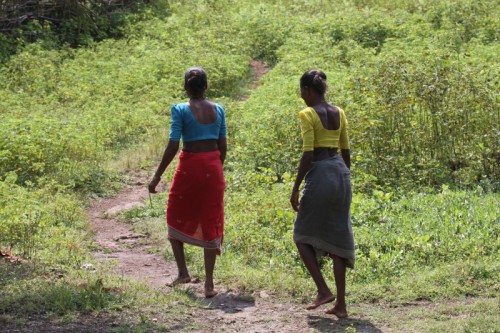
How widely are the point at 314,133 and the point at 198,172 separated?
1.13 meters

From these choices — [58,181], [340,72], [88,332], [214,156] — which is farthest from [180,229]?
[340,72]

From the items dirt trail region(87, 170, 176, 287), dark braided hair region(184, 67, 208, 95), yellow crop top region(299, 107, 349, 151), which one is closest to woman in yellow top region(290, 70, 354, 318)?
yellow crop top region(299, 107, 349, 151)

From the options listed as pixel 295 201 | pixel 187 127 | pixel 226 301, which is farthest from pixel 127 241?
pixel 295 201

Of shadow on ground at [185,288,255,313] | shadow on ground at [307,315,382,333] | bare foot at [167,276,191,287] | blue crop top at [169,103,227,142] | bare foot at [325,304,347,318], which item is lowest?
shadow on ground at [185,288,255,313]

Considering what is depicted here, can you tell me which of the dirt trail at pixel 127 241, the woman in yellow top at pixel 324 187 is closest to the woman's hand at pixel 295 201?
the woman in yellow top at pixel 324 187

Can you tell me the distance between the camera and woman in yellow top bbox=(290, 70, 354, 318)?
6.05 meters

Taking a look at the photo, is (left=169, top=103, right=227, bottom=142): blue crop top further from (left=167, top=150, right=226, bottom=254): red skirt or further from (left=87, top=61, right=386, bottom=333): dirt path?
(left=87, top=61, right=386, bottom=333): dirt path

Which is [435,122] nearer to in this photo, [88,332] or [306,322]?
[306,322]

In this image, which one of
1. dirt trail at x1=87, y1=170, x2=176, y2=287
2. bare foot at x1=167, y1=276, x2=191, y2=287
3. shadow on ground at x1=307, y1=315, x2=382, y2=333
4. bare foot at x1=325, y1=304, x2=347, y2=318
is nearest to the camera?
shadow on ground at x1=307, y1=315, x2=382, y2=333

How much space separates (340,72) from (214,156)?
7.96 meters

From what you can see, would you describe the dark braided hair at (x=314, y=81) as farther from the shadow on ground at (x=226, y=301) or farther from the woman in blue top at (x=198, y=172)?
the shadow on ground at (x=226, y=301)

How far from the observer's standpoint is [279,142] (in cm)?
1095

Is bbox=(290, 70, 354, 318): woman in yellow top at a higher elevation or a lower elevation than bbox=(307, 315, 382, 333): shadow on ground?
higher

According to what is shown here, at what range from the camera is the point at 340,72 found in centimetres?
1430
